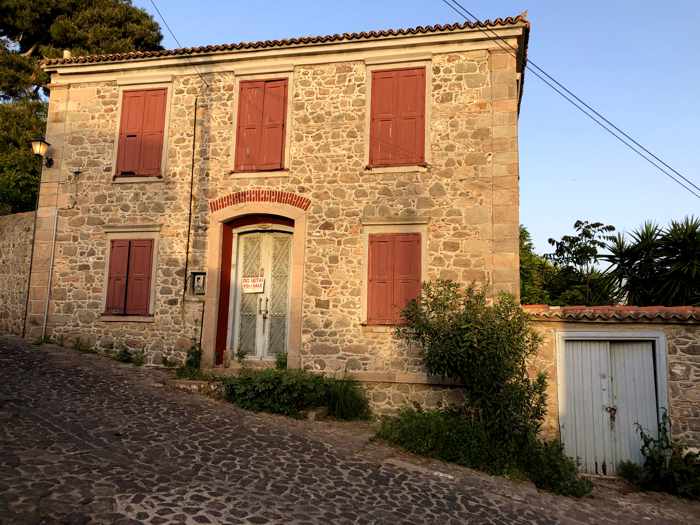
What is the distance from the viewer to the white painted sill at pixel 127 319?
10219mm

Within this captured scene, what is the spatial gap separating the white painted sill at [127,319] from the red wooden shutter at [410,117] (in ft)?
17.6

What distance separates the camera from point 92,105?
11.2 m

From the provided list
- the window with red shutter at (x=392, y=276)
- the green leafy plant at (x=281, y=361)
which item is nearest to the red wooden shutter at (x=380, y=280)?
the window with red shutter at (x=392, y=276)

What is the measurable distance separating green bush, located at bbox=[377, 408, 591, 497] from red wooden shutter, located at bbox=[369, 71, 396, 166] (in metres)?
4.54

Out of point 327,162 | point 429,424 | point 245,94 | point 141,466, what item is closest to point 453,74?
point 327,162

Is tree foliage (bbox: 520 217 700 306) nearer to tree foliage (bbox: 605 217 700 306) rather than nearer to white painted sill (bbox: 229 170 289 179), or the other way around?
tree foliage (bbox: 605 217 700 306)

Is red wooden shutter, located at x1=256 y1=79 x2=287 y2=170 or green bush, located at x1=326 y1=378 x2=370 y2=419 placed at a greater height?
red wooden shutter, located at x1=256 y1=79 x2=287 y2=170

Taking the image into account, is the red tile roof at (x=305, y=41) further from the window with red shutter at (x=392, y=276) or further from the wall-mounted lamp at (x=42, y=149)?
the window with red shutter at (x=392, y=276)

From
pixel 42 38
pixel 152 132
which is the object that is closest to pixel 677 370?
pixel 152 132

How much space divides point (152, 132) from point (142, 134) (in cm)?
21

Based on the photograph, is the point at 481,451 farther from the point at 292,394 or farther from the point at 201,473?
the point at 201,473

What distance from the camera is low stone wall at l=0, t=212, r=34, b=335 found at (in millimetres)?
11453

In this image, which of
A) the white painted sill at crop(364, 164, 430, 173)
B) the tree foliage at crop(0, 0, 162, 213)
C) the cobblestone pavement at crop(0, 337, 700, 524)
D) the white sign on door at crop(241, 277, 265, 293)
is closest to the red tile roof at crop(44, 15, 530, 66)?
the white painted sill at crop(364, 164, 430, 173)

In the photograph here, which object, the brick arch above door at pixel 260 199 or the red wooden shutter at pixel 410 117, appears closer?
the red wooden shutter at pixel 410 117
